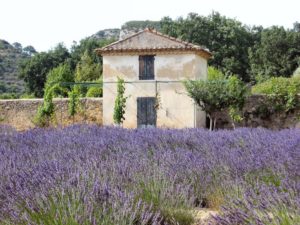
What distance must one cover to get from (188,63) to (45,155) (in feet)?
50.5

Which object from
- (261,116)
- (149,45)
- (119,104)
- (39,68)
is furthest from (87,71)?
(261,116)

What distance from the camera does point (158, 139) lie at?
21.8ft

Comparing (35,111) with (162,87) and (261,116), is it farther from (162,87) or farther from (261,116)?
(261,116)

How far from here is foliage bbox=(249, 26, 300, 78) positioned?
35.2 metres

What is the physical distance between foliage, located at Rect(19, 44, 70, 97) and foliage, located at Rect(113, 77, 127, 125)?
2178 cm

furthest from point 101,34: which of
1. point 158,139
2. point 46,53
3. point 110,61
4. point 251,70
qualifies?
point 158,139

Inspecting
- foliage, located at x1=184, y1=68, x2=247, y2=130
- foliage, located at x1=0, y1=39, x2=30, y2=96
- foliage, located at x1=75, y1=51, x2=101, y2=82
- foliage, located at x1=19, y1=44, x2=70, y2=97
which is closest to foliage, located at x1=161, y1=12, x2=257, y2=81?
foliage, located at x1=75, y1=51, x2=101, y2=82

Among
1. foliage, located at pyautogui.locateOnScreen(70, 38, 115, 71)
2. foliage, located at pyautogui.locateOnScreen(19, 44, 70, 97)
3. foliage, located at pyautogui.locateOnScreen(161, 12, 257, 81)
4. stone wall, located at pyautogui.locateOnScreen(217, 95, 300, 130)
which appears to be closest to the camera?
stone wall, located at pyautogui.locateOnScreen(217, 95, 300, 130)

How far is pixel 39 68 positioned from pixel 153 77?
Answer: 23514 millimetres

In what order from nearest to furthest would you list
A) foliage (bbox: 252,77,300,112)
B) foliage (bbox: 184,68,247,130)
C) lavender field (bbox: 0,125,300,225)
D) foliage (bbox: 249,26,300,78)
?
lavender field (bbox: 0,125,300,225), foliage (bbox: 184,68,247,130), foliage (bbox: 252,77,300,112), foliage (bbox: 249,26,300,78)

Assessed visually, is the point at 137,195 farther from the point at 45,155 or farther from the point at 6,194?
the point at 45,155

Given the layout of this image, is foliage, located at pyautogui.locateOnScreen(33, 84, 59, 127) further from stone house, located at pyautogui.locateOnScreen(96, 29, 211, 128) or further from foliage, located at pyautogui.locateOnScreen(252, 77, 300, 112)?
foliage, located at pyautogui.locateOnScreen(252, 77, 300, 112)

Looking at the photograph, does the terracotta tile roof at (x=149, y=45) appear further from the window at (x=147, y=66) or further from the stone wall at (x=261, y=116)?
the stone wall at (x=261, y=116)

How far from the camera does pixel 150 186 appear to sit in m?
3.78
